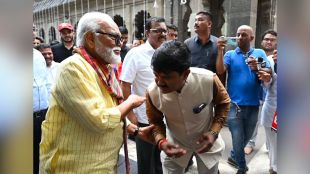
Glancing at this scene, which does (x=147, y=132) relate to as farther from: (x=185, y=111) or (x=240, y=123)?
(x=240, y=123)

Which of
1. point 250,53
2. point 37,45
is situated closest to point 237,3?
point 250,53

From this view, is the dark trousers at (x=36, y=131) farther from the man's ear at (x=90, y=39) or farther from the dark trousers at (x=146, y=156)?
the man's ear at (x=90, y=39)

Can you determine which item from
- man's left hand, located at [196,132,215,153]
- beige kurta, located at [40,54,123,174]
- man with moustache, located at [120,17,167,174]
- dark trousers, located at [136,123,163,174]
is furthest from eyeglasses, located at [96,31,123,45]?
dark trousers, located at [136,123,163,174]

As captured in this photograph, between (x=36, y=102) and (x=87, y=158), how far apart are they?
1.63m

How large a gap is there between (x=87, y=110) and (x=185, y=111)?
0.63 metres

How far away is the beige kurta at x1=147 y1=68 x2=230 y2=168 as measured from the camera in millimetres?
1756

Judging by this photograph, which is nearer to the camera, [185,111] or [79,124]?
[79,124]

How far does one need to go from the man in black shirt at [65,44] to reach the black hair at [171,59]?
9.51 ft

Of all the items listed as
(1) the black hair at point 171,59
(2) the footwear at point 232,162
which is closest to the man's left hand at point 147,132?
(1) the black hair at point 171,59

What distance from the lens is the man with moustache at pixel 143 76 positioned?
9.32ft

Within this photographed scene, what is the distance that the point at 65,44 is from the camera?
4.27 m

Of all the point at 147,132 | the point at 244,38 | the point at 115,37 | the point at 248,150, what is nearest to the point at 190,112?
the point at 147,132

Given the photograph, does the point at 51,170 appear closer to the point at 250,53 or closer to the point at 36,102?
the point at 36,102

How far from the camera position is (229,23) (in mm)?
6668
